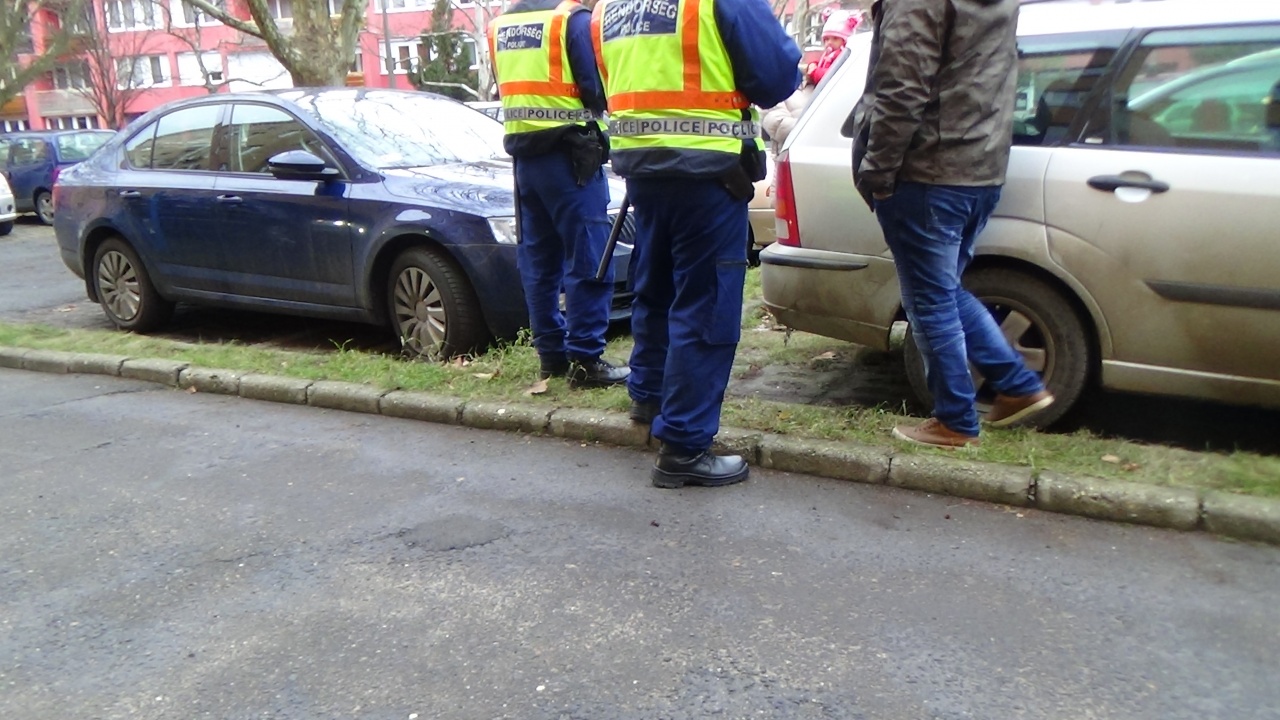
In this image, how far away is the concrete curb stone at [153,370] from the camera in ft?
19.6

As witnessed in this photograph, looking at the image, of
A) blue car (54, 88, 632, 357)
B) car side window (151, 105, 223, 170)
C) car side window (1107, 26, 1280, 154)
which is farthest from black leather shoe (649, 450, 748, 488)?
car side window (151, 105, 223, 170)

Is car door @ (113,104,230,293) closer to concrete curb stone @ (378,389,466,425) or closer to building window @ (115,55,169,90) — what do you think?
concrete curb stone @ (378,389,466,425)

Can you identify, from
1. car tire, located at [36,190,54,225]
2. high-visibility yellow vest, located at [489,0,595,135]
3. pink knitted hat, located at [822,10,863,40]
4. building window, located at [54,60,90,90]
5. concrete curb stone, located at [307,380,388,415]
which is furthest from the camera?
building window, located at [54,60,90,90]

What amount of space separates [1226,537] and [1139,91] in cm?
169

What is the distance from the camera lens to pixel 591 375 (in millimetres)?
5176

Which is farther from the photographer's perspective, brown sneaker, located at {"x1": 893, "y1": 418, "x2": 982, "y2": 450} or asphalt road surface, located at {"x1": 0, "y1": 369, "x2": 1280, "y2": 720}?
brown sneaker, located at {"x1": 893, "y1": 418, "x2": 982, "y2": 450}

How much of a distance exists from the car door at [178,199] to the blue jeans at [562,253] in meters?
2.74

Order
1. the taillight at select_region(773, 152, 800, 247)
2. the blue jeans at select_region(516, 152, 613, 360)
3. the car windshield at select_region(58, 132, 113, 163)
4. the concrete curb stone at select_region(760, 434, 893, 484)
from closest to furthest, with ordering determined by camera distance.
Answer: the concrete curb stone at select_region(760, 434, 893, 484), the taillight at select_region(773, 152, 800, 247), the blue jeans at select_region(516, 152, 613, 360), the car windshield at select_region(58, 132, 113, 163)

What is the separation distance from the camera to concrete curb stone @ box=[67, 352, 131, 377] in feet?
20.4

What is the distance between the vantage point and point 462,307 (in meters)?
5.92

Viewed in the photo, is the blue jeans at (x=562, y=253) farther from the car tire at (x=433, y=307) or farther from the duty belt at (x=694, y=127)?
the duty belt at (x=694, y=127)

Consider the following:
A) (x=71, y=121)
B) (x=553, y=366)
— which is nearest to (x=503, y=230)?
(x=553, y=366)

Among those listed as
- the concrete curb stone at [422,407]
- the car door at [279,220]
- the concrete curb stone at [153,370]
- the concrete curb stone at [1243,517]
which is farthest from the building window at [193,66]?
the concrete curb stone at [1243,517]

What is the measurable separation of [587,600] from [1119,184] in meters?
2.48
